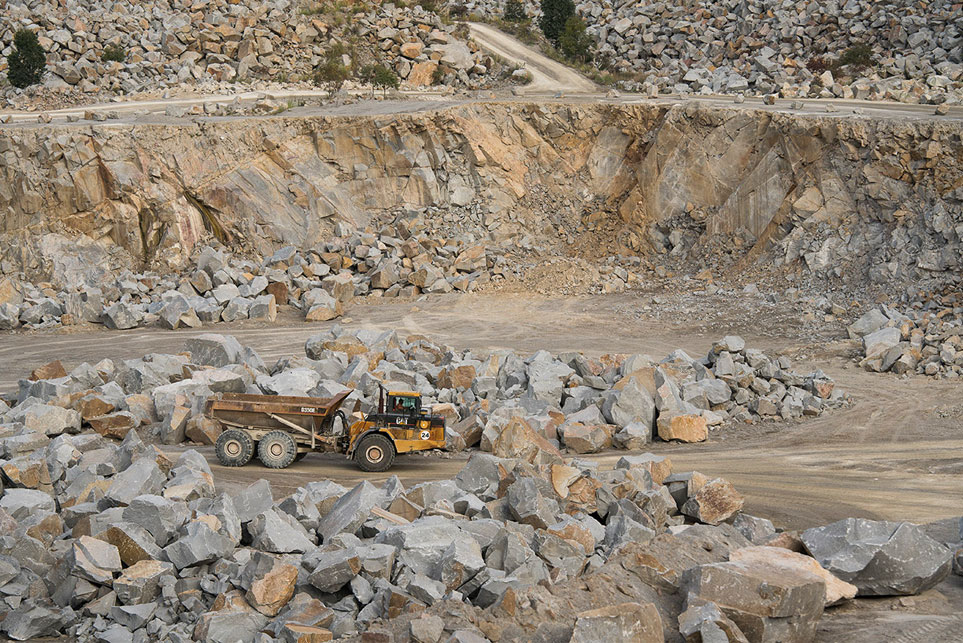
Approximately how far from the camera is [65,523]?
1134cm

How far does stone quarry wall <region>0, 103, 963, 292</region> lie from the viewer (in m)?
24.9

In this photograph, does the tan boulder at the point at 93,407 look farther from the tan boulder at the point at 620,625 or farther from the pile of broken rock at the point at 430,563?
the tan boulder at the point at 620,625

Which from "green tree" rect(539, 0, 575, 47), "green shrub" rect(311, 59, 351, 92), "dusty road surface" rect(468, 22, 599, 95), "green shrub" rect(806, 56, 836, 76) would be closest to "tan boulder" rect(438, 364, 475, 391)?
"dusty road surface" rect(468, 22, 599, 95)

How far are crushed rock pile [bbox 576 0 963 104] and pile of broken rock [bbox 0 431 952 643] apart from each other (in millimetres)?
23045

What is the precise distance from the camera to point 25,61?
33.9 m

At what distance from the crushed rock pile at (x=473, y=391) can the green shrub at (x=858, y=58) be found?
20.4 metres

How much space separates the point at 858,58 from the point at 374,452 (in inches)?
1124

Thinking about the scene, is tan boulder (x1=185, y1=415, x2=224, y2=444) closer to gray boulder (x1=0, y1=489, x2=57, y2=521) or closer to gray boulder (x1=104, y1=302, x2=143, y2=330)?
gray boulder (x1=0, y1=489, x2=57, y2=521)

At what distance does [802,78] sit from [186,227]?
24.1 meters

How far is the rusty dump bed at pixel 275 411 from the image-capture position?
49.6 ft

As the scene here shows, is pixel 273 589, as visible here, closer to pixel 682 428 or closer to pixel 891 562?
pixel 891 562

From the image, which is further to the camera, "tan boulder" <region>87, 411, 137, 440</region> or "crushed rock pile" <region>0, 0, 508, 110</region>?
"crushed rock pile" <region>0, 0, 508, 110</region>

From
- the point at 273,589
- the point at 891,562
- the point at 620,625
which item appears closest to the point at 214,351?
the point at 273,589

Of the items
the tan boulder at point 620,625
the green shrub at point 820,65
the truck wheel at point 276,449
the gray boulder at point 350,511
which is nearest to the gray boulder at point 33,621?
the gray boulder at point 350,511
